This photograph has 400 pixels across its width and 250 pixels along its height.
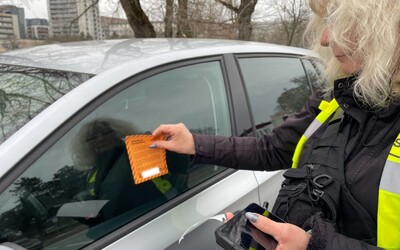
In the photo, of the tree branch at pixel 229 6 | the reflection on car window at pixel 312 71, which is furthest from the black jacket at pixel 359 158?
the tree branch at pixel 229 6

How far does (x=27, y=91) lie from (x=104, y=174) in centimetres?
41

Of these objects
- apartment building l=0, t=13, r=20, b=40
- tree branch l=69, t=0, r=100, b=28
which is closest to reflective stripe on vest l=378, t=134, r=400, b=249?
apartment building l=0, t=13, r=20, b=40

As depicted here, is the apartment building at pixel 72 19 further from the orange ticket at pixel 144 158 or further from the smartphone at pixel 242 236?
the smartphone at pixel 242 236

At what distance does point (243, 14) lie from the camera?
1156cm

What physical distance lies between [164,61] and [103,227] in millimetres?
702

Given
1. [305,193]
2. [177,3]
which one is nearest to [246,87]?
[305,193]

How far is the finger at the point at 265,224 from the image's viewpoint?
0.97 meters

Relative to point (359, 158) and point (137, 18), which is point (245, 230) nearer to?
point (359, 158)

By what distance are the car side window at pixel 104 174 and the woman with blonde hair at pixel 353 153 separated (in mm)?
511

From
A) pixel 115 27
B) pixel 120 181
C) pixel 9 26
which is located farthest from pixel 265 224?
pixel 9 26

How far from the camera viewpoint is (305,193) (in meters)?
1.13

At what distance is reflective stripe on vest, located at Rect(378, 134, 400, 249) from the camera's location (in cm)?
92

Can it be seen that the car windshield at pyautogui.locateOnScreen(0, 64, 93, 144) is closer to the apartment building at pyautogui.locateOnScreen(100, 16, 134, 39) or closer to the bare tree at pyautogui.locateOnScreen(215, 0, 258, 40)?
Answer: the apartment building at pyautogui.locateOnScreen(100, 16, 134, 39)

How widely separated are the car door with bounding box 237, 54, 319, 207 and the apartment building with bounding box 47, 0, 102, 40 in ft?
30.9
